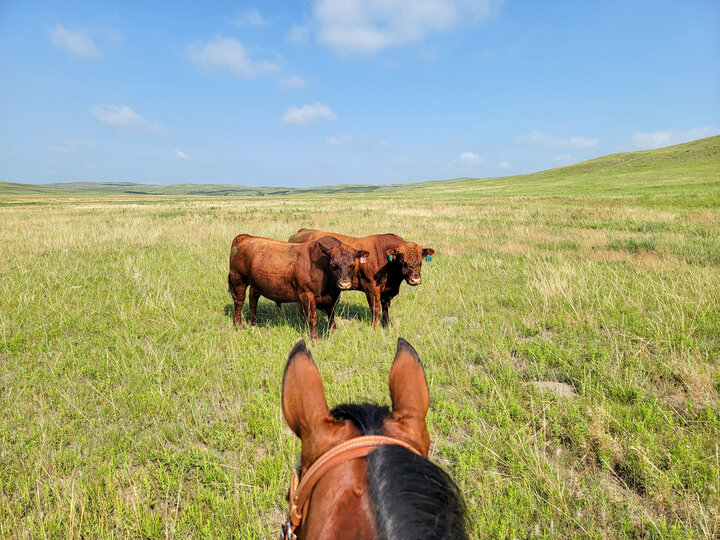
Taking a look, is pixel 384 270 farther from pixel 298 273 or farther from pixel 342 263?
pixel 298 273

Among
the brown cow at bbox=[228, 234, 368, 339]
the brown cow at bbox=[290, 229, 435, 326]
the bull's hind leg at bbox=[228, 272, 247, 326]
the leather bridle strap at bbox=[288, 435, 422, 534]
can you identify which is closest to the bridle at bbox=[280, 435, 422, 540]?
the leather bridle strap at bbox=[288, 435, 422, 534]

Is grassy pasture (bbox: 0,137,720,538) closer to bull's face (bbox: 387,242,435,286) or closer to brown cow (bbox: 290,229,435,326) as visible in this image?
brown cow (bbox: 290,229,435,326)

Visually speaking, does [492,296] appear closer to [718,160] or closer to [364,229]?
[364,229]

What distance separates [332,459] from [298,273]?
525 centimetres

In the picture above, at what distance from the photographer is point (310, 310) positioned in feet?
20.0

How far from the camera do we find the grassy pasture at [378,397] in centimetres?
254

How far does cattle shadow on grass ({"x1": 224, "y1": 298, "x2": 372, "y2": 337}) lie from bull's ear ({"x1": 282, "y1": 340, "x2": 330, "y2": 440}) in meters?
4.82

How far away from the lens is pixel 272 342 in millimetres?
5645

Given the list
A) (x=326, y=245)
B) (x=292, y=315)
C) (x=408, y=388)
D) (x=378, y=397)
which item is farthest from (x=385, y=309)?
(x=408, y=388)

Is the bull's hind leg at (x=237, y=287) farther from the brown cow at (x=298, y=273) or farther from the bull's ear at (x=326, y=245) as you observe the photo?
the bull's ear at (x=326, y=245)

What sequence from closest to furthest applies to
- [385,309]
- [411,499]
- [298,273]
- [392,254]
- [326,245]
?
[411,499], [326,245], [298,273], [392,254], [385,309]

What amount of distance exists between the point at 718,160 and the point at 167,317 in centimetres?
8369

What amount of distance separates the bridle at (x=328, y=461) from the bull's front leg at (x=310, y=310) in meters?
4.85

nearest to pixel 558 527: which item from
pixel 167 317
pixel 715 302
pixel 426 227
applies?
pixel 715 302
